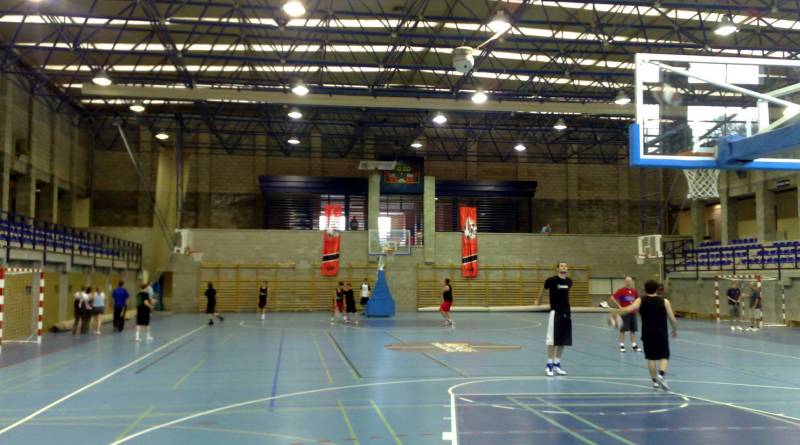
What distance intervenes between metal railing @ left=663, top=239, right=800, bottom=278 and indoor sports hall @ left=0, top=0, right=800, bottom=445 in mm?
194

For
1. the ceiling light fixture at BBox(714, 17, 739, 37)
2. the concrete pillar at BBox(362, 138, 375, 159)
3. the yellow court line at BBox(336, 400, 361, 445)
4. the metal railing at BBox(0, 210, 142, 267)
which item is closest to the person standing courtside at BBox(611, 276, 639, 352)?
the yellow court line at BBox(336, 400, 361, 445)

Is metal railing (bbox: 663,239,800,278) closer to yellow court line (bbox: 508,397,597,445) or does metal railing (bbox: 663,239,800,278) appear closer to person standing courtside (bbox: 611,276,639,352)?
person standing courtside (bbox: 611,276,639,352)

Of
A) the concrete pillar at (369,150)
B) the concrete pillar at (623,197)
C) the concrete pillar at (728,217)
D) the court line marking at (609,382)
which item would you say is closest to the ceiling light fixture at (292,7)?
the court line marking at (609,382)

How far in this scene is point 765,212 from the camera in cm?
3512

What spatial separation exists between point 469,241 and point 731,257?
554 inches

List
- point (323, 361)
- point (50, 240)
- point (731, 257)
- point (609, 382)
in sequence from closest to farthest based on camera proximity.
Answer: point (609, 382) → point (323, 361) → point (50, 240) → point (731, 257)

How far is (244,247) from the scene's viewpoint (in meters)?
38.6

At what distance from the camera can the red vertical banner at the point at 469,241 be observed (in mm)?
40094

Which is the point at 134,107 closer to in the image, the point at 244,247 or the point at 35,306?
the point at 35,306

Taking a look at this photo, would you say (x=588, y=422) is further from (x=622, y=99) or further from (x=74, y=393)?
(x=622, y=99)

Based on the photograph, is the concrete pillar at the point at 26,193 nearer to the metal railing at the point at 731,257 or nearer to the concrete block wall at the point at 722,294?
the concrete block wall at the point at 722,294

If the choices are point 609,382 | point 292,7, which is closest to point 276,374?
point 609,382

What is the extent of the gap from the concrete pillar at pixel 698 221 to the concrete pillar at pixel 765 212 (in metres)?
5.37

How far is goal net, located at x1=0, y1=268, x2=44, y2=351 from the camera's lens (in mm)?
20206
